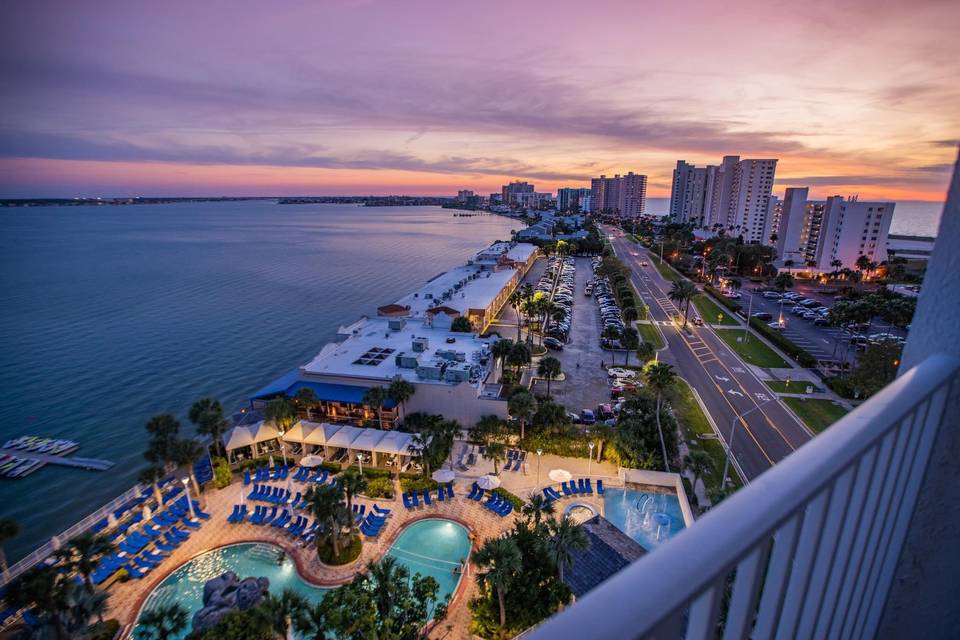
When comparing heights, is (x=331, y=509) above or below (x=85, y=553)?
below

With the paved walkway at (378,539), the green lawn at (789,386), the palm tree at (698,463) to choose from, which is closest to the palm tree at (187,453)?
the paved walkway at (378,539)

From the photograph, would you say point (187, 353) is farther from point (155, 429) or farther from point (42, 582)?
point (42, 582)

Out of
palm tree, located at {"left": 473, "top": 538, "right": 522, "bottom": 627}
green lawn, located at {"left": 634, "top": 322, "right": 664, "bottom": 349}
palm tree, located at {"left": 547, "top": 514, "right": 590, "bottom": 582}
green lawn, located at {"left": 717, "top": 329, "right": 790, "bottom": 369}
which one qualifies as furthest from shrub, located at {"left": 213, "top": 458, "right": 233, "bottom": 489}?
green lawn, located at {"left": 717, "top": 329, "right": 790, "bottom": 369}

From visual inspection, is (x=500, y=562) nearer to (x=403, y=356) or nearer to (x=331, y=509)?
(x=331, y=509)

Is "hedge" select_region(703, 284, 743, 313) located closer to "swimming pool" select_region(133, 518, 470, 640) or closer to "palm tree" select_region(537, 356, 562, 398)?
"palm tree" select_region(537, 356, 562, 398)

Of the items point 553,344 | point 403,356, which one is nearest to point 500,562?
point 403,356

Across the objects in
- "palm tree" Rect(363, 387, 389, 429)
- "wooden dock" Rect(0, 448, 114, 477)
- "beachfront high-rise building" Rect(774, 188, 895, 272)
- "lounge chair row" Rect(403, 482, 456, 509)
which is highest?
"beachfront high-rise building" Rect(774, 188, 895, 272)
